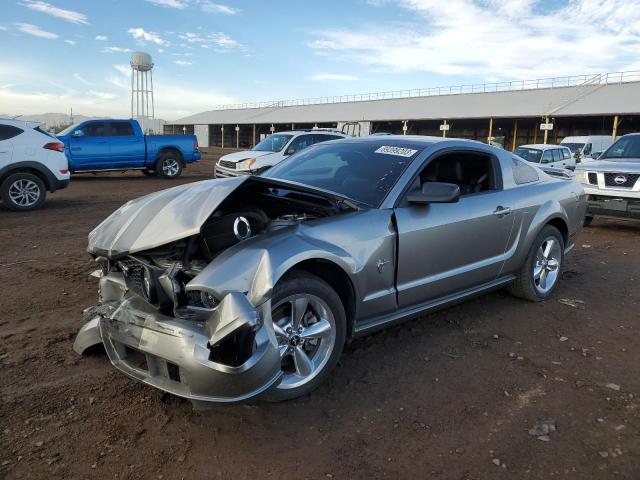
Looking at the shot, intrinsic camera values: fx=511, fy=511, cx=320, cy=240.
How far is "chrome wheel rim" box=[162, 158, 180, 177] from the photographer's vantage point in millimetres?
16906

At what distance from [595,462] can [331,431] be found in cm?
136

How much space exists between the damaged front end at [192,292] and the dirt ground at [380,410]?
25 cm

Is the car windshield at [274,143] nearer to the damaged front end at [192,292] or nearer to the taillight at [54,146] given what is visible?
the taillight at [54,146]

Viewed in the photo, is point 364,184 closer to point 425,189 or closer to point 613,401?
point 425,189

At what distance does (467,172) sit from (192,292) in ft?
10.0

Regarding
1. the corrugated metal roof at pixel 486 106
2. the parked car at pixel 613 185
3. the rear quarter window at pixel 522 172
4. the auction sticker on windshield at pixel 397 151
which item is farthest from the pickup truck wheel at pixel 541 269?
the corrugated metal roof at pixel 486 106

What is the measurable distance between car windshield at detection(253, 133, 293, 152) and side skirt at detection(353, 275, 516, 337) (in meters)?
10.5

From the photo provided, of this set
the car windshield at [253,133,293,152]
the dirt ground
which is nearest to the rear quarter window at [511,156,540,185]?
the dirt ground

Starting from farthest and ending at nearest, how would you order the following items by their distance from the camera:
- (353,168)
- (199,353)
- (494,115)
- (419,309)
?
(494,115)
(353,168)
(419,309)
(199,353)

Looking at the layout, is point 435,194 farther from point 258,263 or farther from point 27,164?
point 27,164

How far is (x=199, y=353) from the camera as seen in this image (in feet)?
8.29

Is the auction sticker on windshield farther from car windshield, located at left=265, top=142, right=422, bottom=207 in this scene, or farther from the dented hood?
the dented hood

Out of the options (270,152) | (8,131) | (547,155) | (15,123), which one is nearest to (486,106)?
(547,155)

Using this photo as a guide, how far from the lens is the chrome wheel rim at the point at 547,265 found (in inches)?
200
